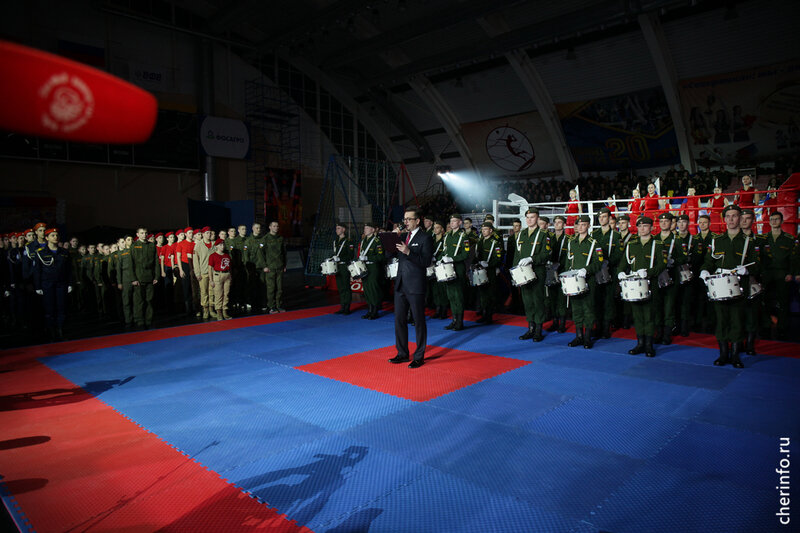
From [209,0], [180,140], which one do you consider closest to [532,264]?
[180,140]

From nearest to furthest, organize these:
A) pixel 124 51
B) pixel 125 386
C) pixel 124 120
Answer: pixel 124 120, pixel 125 386, pixel 124 51

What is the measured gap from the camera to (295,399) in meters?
5.43

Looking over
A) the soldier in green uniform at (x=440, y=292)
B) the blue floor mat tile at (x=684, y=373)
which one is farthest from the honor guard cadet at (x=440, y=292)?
the blue floor mat tile at (x=684, y=373)

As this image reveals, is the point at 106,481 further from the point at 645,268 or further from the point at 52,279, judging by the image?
the point at 645,268

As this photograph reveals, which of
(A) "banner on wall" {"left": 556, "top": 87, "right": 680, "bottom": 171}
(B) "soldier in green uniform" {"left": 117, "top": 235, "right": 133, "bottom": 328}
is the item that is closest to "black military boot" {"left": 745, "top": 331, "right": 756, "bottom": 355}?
(B) "soldier in green uniform" {"left": 117, "top": 235, "right": 133, "bottom": 328}

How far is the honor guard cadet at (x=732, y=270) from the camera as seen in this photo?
6293 mm

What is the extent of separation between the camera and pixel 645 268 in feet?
23.0

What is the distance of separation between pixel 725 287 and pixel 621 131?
17889mm

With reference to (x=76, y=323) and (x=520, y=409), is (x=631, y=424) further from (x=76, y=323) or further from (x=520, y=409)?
(x=76, y=323)

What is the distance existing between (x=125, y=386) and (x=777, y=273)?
33.3 feet

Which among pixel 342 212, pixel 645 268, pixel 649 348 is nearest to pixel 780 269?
pixel 645 268

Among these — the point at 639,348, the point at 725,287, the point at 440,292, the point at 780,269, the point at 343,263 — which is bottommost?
the point at 639,348

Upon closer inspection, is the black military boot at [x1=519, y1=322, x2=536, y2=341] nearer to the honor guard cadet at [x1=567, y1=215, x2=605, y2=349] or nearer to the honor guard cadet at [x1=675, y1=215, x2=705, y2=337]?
the honor guard cadet at [x1=567, y1=215, x2=605, y2=349]

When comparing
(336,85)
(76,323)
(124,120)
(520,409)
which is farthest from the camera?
(336,85)
